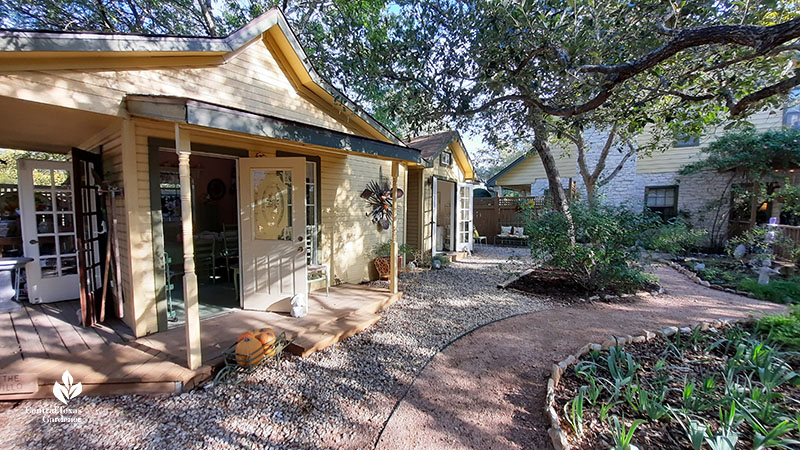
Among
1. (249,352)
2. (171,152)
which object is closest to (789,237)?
(249,352)

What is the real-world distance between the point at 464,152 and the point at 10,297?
931 cm

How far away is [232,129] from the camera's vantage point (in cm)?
279

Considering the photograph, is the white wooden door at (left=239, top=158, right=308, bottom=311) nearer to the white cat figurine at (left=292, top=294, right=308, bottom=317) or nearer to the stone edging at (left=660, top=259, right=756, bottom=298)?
the white cat figurine at (left=292, top=294, right=308, bottom=317)

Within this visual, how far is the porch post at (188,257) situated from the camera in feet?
8.72

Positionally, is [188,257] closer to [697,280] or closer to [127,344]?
[127,344]

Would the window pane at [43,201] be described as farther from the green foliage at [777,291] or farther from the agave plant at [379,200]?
the green foliage at [777,291]

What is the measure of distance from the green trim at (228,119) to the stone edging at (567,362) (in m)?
3.14

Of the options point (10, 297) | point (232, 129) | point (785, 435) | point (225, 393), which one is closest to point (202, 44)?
point (232, 129)

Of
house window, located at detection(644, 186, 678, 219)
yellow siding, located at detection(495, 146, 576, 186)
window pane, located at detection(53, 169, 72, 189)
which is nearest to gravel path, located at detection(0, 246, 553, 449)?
window pane, located at detection(53, 169, 72, 189)

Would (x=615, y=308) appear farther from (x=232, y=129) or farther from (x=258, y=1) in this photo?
(x=258, y=1)

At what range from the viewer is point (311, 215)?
17.3 feet

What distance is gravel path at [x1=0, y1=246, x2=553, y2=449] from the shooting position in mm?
2146

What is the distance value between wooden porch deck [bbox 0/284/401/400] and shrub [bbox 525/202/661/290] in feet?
10.8

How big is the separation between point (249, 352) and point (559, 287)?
524cm
